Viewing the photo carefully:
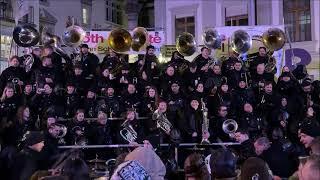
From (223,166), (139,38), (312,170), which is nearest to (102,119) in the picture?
(139,38)

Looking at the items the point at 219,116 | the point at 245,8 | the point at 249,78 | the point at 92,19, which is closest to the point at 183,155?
the point at 219,116

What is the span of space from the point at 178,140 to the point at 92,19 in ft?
94.6

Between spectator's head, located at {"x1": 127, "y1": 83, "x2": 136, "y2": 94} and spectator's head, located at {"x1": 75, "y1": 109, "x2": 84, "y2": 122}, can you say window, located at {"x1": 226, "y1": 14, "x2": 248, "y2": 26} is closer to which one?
spectator's head, located at {"x1": 127, "y1": 83, "x2": 136, "y2": 94}

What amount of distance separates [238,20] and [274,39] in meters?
14.4

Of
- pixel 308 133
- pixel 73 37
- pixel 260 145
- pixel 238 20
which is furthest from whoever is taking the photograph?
pixel 238 20

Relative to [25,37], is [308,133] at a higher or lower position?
lower

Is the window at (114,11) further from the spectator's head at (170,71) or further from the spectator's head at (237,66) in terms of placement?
the spectator's head at (170,71)

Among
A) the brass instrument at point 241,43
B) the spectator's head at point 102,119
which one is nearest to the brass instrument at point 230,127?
the spectator's head at point 102,119

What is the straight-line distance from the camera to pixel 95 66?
45.3ft

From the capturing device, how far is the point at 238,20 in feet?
95.0

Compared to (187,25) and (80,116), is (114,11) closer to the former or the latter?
(187,25)

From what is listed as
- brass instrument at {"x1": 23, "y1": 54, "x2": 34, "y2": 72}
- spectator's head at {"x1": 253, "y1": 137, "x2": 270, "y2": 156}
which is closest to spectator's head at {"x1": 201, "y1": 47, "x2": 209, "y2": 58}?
brass instrument at {"x1": 23, "y1": 54, "x2": 34, "y2": 72}

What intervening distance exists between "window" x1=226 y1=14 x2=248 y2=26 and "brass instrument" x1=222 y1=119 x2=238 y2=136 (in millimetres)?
17205

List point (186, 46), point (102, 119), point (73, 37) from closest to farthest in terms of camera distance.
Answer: point (102, 119) → point (73, 37) → point (186, 46)
